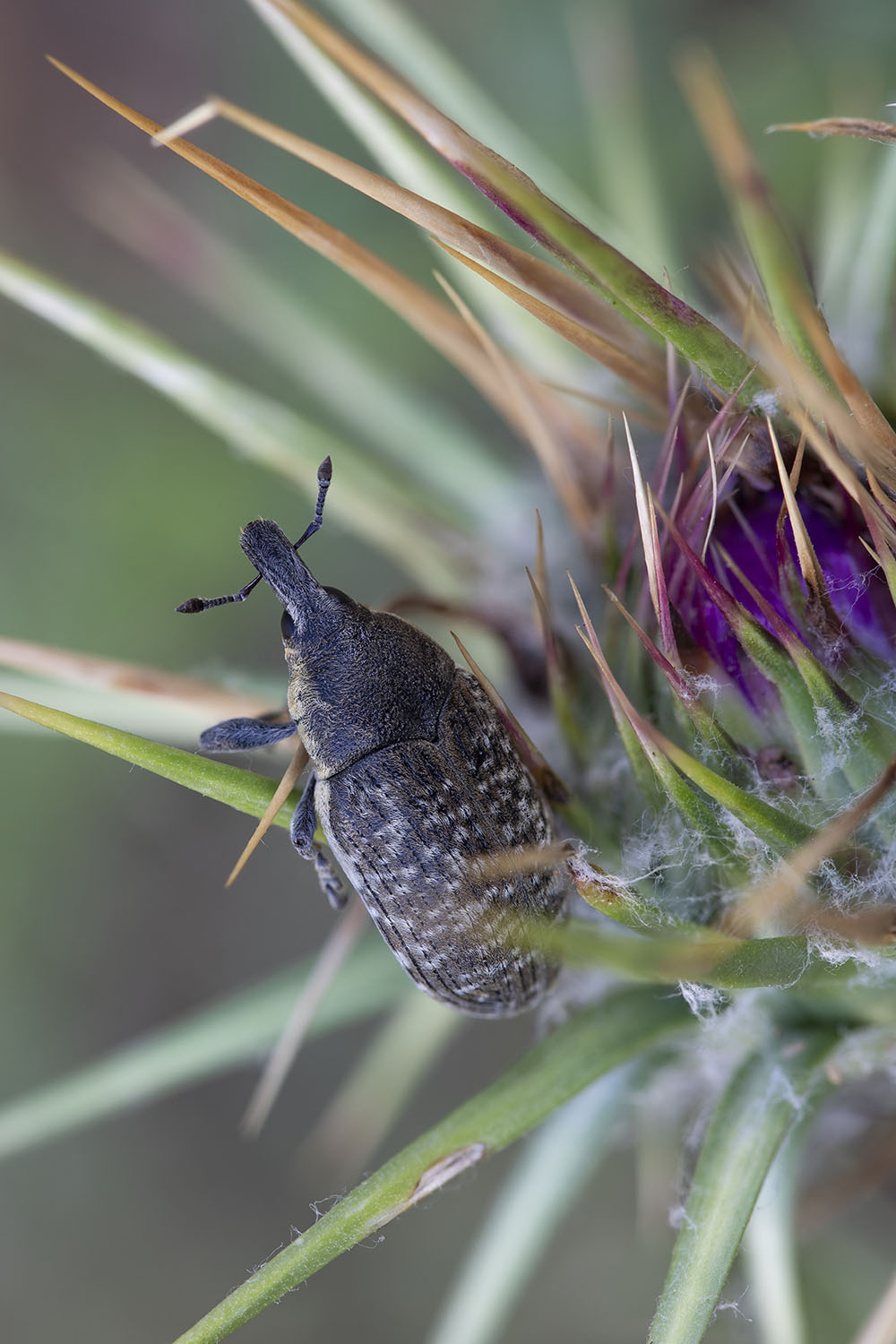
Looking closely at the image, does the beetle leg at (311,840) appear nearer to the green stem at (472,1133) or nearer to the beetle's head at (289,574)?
the beetle's head at (289,574)

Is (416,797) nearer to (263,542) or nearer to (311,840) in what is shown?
(311,840)

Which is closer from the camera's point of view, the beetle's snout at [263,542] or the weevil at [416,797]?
the weevil at [416,797]

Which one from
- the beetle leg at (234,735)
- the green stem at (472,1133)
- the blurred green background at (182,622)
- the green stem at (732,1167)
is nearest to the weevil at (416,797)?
the beetle leg at (234,735)

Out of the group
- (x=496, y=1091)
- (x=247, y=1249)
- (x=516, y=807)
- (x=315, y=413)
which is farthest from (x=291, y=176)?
(x=247, y=1249)

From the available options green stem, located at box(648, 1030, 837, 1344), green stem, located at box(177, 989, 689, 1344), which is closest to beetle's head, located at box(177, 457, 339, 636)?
green stem, located at box(177, 989, 689, 1344)

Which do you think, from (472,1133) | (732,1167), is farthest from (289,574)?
(732,1167)

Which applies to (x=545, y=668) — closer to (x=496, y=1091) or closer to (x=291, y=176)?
(x=496, y=1091)

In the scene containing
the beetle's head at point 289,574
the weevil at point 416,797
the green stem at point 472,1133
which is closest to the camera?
the green stem at point 472,1133

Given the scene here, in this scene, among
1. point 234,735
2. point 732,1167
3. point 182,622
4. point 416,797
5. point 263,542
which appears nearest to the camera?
point 732,1167
